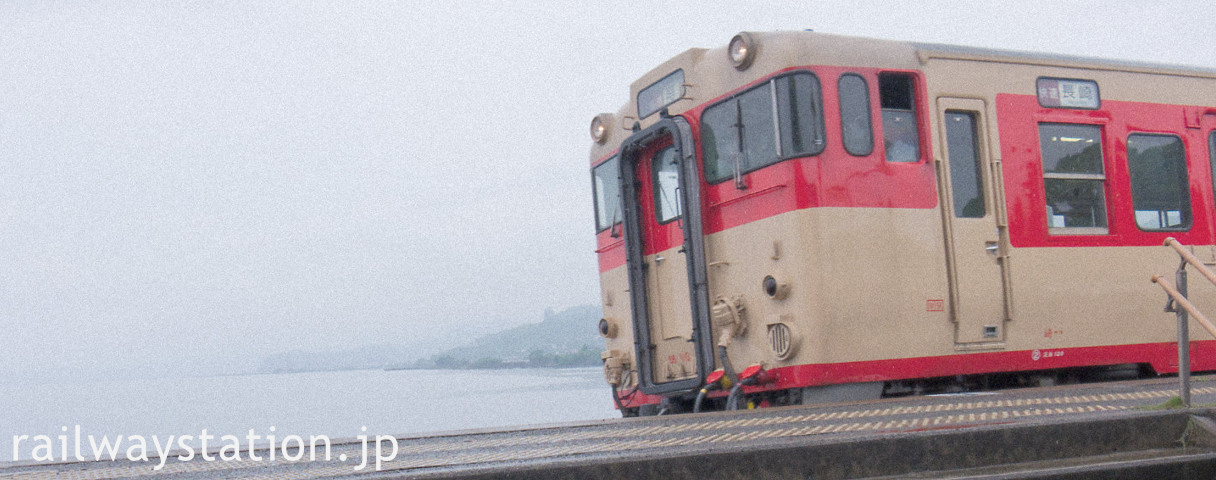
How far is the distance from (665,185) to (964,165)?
225 centimetres

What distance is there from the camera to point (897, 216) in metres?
7.16

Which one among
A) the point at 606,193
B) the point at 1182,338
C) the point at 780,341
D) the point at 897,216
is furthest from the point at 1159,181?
the point at 606,193

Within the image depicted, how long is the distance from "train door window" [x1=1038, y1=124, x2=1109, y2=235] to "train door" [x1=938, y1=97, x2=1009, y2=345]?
1.77 feet

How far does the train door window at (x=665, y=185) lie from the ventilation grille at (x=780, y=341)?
152cm

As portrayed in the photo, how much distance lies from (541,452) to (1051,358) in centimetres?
488

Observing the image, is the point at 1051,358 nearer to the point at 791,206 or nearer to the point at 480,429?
the point at 791,206

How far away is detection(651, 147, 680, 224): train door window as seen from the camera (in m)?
8.49

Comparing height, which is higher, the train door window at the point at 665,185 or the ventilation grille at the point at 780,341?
the train door window at the point at 665,185

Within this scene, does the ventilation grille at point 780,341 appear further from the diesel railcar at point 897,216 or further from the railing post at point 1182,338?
the railing post at point 1182,338

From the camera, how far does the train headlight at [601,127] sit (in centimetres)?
939

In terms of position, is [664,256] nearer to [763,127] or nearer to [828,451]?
[763,127]

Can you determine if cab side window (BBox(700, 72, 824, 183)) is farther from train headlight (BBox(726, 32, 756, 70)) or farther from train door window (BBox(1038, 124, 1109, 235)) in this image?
train door window (BBox(1038, 124, 1109, 235))

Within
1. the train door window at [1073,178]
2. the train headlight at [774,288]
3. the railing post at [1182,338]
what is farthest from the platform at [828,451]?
the train door window at [1073,178]

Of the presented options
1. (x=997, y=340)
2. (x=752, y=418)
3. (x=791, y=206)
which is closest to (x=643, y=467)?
(x=752, y=418)
